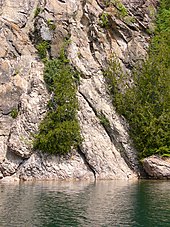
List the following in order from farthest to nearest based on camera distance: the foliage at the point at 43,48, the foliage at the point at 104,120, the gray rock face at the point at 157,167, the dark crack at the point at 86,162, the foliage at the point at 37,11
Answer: the foliage at the point at 37,11 → the foliage at the point at 43,48 → the foliage at the point at 104,120 → the dark crack at the point at 86,162 → the gray rock face at the point at 157,167

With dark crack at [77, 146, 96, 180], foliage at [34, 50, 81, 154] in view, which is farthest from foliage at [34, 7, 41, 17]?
dark crack at [77, 146, 96, 180]

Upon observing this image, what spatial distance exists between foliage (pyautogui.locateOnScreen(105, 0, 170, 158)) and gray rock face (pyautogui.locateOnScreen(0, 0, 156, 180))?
1.34m

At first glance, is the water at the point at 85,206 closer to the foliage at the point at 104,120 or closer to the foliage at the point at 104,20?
the foliage at the point at 104,120

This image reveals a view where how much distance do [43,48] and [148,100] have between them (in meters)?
15.0

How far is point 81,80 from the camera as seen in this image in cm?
4869

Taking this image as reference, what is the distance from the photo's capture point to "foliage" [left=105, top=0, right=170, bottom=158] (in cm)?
4456

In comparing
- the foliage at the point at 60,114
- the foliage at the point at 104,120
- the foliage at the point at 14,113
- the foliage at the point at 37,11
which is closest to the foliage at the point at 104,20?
the foliage at the point at 37,11

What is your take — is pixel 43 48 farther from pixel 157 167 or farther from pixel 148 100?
pixel 157 167

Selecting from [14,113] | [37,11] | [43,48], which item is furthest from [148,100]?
[37,11]

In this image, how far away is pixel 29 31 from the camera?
178 feet

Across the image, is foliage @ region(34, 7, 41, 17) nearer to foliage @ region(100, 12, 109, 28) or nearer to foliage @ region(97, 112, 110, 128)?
foliage @ region(100, 12, 109, 28)

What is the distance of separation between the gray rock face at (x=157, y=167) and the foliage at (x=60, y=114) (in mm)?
7880

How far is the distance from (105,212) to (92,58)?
103 ft

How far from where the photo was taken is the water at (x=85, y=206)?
20817mm
